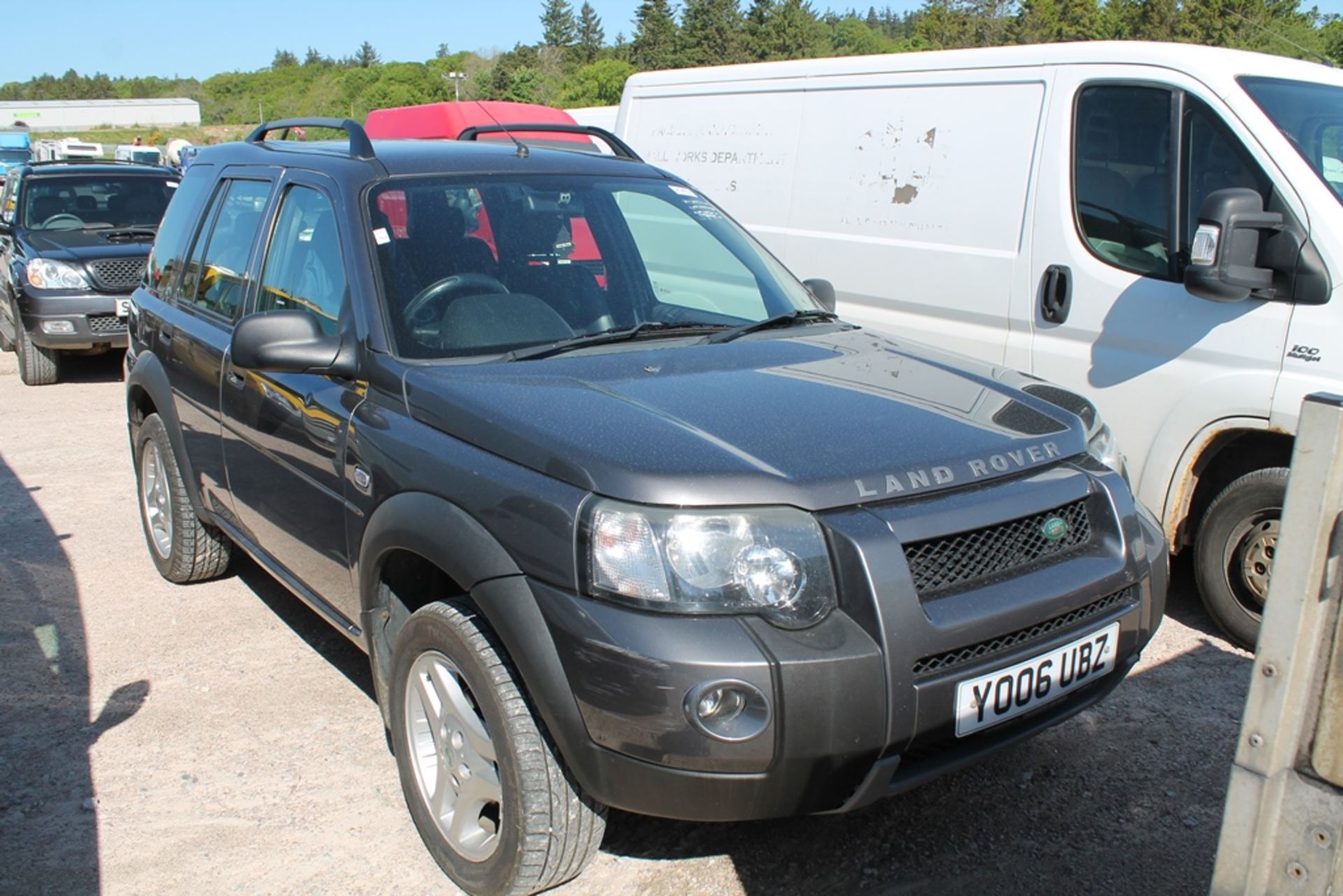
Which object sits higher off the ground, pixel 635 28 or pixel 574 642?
pixel 635 28

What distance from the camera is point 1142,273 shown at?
15.1 feet

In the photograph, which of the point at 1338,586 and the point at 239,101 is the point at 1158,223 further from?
the point at 239,101

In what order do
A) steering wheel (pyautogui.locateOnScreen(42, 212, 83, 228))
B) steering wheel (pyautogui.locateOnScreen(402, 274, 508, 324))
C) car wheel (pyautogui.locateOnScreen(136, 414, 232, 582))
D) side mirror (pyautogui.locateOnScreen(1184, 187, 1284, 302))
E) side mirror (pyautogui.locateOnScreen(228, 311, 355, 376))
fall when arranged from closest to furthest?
side mirror (pyautogui.locateOnScreen(228, 311, 355, 376))
steering wheel (pyautogui.locateOnScreen(402, 274, 508, 324))
side mirror (pyautogui.locateOnScreen(1184, 187, 1284, 302))
car wheel (pyautogui.locateOnScreen(136, 414, 232, 582))
steering wheel (pyautogui.locateOnScreen(42, 212, 83, 228))

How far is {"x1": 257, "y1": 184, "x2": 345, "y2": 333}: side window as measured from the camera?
3.52 metres

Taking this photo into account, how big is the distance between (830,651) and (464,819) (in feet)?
3.73

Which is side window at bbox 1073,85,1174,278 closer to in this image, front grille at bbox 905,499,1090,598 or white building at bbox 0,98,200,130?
front grille at bbox 905,499,1090,598

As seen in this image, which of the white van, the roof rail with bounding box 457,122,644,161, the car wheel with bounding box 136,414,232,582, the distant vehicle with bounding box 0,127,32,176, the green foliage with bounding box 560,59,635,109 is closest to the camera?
the white van

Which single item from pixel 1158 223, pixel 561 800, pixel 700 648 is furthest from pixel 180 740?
pixel 1158 223

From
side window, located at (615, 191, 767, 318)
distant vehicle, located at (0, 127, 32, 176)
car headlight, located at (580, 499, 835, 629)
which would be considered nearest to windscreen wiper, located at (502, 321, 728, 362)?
side window, located at (615, 191, 767, 318)

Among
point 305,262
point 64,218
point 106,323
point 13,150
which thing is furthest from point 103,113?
point 305,262

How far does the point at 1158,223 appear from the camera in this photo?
456 cm

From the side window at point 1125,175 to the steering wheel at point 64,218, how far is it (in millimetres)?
A: 9625

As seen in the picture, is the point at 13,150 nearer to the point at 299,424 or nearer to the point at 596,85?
the point at 596,85

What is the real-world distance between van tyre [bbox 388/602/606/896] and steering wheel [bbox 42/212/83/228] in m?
9.75
